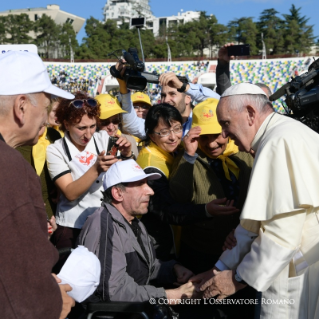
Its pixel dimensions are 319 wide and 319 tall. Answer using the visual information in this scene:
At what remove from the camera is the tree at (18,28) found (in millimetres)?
54938

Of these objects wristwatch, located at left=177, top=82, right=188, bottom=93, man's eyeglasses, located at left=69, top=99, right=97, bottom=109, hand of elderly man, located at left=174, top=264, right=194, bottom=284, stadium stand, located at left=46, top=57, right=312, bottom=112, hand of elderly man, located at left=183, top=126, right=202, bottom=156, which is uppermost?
stadium stand, located at left=46, top=57, right=312, bottom=112

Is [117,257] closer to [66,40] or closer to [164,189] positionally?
[164,189]

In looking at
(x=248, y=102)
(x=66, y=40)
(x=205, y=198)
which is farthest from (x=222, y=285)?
Answer: (x=66, y=40)

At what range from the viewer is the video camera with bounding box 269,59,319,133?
3.12 metres

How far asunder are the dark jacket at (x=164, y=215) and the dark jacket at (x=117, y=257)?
0.26 m

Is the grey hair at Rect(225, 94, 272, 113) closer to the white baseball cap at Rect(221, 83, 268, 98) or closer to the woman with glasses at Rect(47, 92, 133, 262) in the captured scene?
the white baseball cap at Rect(221, 83, 268, 98)

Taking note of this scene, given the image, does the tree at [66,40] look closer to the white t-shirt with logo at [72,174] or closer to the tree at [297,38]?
the tree at [297,38]

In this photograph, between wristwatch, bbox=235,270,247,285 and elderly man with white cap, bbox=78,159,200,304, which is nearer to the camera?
wristwatch, bbox=235,270,247,285

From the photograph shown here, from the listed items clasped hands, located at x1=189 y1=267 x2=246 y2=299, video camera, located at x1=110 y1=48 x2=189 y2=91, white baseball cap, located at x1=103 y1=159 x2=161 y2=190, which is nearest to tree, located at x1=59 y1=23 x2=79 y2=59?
video camera, located at x1=110 y1=48 x2=189 y2=91

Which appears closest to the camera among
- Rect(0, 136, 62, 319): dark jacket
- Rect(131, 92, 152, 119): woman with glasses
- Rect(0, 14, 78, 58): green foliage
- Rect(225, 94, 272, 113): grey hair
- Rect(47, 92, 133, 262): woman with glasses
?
Rect(0, 136, 62, 319): dark jacket

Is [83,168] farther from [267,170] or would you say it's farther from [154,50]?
[154,50]

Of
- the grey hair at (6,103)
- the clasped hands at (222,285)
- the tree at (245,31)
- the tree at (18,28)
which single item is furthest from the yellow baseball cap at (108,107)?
the tree at (18,28)

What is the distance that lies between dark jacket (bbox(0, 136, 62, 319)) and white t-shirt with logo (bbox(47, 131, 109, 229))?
1.71 m

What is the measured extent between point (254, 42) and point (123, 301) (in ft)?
173
